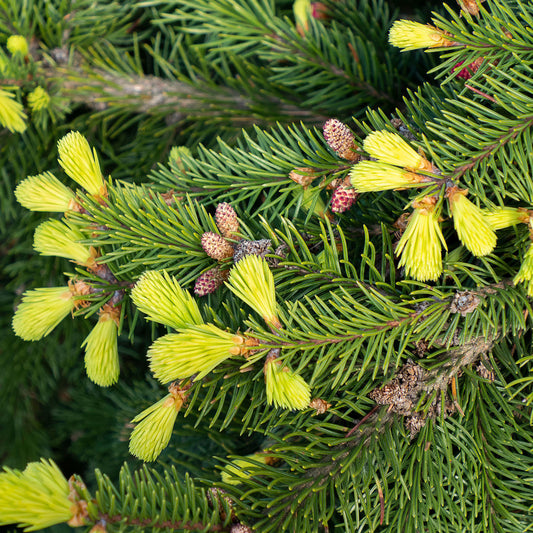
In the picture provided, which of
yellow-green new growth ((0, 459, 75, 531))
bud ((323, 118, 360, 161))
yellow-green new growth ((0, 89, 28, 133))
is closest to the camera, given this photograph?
yellow-green new growth ((0, 459, 75, 531))

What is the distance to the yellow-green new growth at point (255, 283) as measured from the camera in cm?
41

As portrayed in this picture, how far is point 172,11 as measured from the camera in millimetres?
793

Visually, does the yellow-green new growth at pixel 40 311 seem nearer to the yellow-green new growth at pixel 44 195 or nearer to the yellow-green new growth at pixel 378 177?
the yellow-green new growth at pixel 44 195

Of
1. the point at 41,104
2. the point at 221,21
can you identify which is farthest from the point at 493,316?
the point at 41,104

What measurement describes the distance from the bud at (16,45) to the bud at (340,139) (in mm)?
451

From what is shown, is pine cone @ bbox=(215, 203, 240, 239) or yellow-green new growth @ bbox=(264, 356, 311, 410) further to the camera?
pine cone @ bbox=(215, 203, 240, 239)

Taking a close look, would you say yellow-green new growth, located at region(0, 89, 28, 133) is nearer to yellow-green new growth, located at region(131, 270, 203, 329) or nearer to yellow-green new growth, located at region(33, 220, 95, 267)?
yellow-green new growth, located at region(33, 220, 95, 267)

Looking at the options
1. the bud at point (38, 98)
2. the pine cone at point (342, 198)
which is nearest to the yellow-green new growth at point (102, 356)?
the pine cone at point (342, 198)

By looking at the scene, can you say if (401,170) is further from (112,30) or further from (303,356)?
(112,30)

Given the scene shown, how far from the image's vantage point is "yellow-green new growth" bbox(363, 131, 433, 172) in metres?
0.40

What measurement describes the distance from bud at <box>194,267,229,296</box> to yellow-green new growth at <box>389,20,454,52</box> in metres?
0.27

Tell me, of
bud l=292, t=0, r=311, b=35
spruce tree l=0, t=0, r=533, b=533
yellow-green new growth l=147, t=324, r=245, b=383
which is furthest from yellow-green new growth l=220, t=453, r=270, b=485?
bud l=292, t=0, r=311, b=35

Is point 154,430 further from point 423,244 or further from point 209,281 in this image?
point 423,244

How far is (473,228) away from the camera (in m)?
0.39
